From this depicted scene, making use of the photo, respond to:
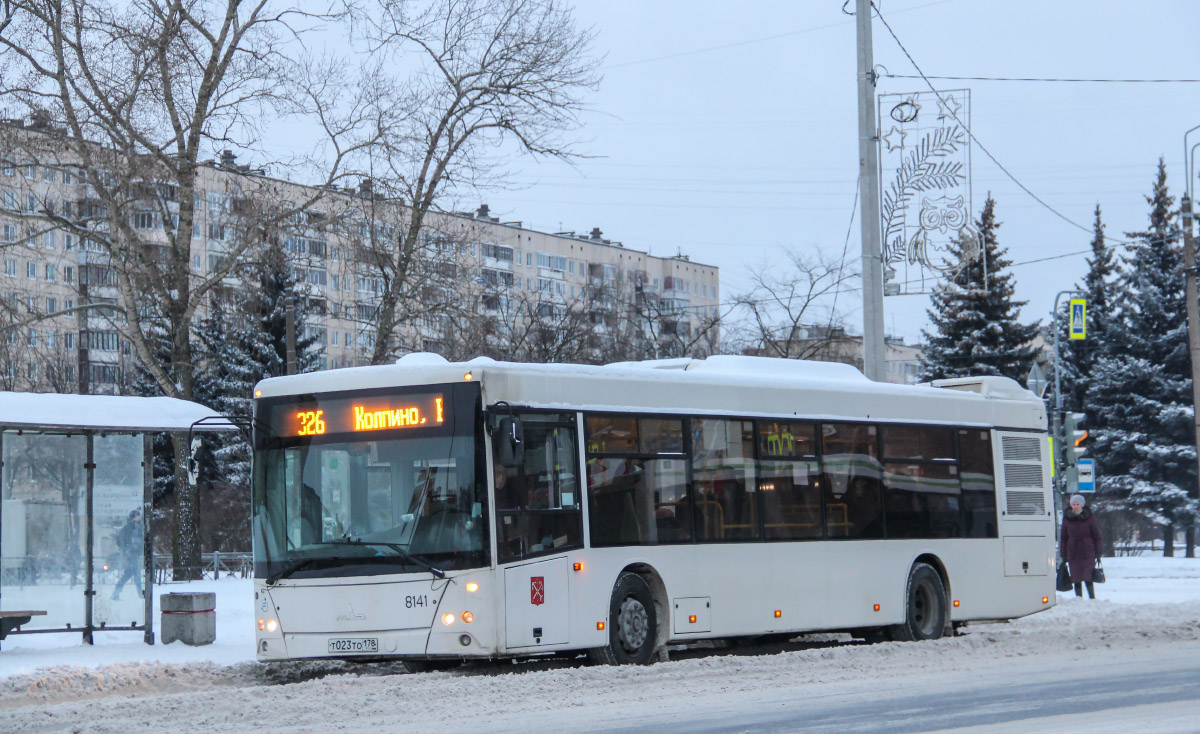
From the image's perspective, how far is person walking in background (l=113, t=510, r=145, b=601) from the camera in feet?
54.4

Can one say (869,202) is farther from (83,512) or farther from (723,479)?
(83,512)

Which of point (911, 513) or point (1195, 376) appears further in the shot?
point (1195, 376)

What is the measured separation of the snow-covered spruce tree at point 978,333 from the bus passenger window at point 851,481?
40.4 m

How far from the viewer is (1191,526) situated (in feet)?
181

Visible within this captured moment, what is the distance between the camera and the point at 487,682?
12125 millimetres

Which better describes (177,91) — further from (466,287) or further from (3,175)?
(466,287)

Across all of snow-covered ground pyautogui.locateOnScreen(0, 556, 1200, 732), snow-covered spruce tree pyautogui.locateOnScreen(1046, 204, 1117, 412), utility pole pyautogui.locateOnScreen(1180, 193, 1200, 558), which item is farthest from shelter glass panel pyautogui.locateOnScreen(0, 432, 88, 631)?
snow-covered spruce tree pyautogui.locateOnScreen(1046, 204, 1117, 412)

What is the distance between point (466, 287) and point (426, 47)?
4832mm

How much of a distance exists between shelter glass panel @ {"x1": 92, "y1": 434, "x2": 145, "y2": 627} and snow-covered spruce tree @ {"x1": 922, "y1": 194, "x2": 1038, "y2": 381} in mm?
43289

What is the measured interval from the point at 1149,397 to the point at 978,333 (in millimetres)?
7032

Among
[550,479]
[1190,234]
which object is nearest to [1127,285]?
[1190,234]

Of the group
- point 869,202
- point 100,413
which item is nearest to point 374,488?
point 100,413

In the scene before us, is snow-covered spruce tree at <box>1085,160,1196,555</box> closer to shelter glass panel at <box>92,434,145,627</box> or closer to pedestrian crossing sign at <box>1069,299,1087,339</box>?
pedestrian crossing sign at <box>1069,299,1087,339</box>

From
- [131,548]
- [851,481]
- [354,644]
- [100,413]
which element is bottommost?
[354,644]
